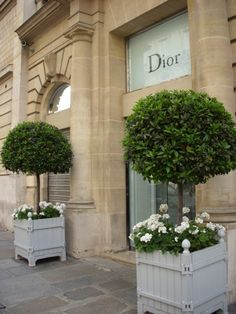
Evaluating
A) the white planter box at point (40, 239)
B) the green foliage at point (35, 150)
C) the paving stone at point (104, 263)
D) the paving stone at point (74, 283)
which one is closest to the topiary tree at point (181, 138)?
the paving stone at point (74, 283)

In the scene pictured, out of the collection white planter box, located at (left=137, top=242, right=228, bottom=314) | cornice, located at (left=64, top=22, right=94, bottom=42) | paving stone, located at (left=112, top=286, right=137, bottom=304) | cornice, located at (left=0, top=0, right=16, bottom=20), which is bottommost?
paving stone, located at (left=112, top=286, right=137, bottom=304)

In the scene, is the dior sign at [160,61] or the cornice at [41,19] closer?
the dior sign at [160,61]

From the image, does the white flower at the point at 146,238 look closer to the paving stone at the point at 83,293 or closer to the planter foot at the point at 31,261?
the paving stone at the point at 83,293

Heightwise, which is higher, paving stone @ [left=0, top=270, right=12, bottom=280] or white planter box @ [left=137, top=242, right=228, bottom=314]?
white planter box @ [left=137, top=242, right=228, bottom=314]

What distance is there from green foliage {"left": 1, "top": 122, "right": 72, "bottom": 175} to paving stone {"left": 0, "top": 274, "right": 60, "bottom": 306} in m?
2.35

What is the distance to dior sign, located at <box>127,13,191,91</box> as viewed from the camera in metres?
7.77

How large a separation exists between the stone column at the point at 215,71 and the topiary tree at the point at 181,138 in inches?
43.1

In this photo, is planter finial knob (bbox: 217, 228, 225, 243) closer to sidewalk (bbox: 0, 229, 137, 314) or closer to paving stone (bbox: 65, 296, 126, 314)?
sidewalk (bbox: 0, 229, 137, 314)

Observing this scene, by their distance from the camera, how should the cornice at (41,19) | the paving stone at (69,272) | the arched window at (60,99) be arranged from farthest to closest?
1. the arched window at (60,99)
2. the cornice at (41,19)
3. the paving stone at (69,272)

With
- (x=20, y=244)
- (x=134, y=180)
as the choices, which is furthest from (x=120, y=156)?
(x=20, y=244)

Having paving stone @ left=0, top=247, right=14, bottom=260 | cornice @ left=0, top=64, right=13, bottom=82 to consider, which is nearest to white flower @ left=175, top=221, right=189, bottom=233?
paving stone @ left=0, top=247, right=14, bottom=260

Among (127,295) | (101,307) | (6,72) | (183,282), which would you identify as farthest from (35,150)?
(6,72)

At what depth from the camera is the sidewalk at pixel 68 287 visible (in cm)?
543

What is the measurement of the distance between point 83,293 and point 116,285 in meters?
0.64
